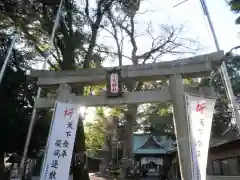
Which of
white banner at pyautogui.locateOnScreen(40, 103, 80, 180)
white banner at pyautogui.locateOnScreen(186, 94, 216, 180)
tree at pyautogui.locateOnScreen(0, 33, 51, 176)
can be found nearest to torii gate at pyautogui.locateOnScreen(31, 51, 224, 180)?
white banner at pyautogui.locateOnScreen(186, 94, 216, 180)

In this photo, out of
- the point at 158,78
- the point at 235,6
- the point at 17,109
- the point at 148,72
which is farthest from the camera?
the point at 17,109

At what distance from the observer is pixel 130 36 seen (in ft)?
61.7

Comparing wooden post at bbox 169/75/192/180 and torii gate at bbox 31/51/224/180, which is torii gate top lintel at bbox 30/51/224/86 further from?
wooden post at bbox 169/75/192/180

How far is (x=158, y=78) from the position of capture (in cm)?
793

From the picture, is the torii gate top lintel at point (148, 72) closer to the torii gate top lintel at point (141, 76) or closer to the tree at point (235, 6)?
the torii gate top lintel at point (141, 76)

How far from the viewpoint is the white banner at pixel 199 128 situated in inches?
246

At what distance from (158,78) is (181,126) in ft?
5.39

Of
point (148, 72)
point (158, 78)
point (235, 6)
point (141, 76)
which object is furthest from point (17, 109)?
point (235, 6)

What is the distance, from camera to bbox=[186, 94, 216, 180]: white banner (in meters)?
6.25

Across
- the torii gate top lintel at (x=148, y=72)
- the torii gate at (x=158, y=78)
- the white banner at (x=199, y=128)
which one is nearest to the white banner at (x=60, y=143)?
the torii gate at (x=158, y=78)

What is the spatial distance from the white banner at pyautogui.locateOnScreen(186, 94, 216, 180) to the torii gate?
1.05 ft

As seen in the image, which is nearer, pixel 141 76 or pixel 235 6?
pixel 235 6

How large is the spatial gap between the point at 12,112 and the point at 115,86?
15.4 feet

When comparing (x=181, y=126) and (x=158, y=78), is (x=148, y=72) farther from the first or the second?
(x=181, y=126)
